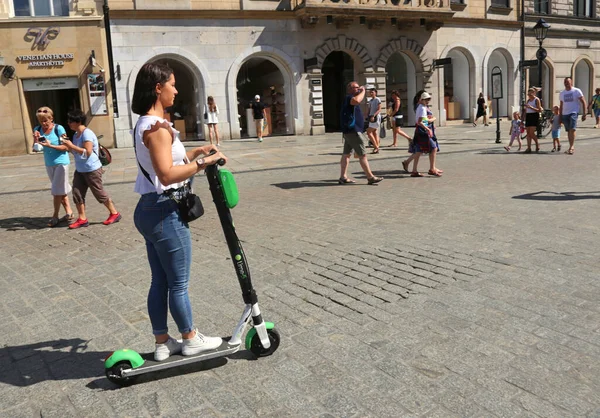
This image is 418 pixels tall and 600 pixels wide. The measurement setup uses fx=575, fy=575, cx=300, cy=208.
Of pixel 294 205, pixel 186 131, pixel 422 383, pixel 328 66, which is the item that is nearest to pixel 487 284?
pixel 422 383

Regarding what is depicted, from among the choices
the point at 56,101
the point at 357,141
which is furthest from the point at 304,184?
the point at 56,101

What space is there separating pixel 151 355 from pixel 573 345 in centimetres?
244

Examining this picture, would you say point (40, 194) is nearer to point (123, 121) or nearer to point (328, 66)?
point (123, 121)

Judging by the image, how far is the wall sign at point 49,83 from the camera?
20.4m

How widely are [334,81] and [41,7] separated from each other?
13.4 metres

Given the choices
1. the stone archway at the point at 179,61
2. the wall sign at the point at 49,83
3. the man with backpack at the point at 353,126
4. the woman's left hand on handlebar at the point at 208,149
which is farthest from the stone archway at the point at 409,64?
the woman's left hand on handlebar at the point at 208,149

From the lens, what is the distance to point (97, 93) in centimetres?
2102

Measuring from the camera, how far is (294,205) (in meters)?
8.63

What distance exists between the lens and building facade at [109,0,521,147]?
2158 centimetres

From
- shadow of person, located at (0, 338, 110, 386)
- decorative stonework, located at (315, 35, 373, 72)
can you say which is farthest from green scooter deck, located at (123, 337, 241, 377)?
decorative stonework, located at (315, 35, 373, 72)

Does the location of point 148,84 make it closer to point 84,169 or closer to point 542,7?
point 84,169

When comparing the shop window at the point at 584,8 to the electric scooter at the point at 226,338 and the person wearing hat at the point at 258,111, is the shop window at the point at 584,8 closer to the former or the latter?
the person wearing hat at the point at 258,111

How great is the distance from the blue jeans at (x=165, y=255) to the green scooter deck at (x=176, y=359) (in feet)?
0.49

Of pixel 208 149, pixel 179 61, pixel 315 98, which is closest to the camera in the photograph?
pixel 208 149
